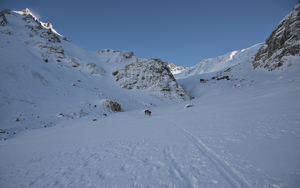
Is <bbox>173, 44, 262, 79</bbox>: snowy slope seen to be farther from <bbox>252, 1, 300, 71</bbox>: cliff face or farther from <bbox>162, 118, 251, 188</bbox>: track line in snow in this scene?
<bbox>162, 118, 251, 188</bbox>: track line in snow

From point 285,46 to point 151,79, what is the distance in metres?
38.6

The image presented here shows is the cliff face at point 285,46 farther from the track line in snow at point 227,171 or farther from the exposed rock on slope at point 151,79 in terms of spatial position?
the track line in snow at point 227,171

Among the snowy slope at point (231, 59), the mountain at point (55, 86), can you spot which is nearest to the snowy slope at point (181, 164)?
the mountain at point (55, 86)

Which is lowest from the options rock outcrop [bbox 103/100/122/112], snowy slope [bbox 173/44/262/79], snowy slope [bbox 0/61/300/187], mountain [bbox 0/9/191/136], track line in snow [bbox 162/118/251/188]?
track line in snow [bbox 162/118/251/188]

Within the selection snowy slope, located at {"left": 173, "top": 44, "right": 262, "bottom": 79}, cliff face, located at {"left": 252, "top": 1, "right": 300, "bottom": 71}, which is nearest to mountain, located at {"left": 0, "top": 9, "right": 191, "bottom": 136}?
cliff face, located at {"left": 252, "top": 1, "right": 300, "bottom": 71}

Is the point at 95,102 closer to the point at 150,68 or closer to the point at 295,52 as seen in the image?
the point at 150,68

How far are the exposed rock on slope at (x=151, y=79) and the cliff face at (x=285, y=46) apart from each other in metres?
24.9

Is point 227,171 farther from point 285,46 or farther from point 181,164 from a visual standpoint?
point 285,46

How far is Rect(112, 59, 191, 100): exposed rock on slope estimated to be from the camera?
38.3 metres

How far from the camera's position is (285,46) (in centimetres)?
3089

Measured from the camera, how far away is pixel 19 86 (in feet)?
58.3

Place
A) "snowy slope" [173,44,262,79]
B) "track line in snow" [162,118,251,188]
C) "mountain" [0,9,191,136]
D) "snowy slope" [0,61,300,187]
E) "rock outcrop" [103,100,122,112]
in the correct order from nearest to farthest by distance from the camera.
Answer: "track line in snow" [162,118,251,188] < "snowy slope" [0,61,300,187] < "mountain" [0,9,191,136] < "rock outcrop" [103,100,122,112] < "snowy slope" [173,44,262,79]

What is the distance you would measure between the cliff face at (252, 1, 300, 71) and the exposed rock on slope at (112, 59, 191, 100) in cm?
2488

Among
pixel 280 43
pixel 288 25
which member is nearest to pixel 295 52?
pixel 280 43
